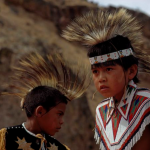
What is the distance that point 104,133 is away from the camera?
311 centimetres

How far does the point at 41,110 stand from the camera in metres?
3.16

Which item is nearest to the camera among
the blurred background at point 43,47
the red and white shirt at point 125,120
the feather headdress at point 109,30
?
the red and white shirt at point 125,120

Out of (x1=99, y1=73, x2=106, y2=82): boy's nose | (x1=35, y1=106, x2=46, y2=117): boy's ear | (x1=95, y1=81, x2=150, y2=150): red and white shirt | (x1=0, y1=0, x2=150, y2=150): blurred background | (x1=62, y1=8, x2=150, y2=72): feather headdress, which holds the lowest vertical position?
(x1=95, y1=81, x2=150, y2=150): red and white shirt

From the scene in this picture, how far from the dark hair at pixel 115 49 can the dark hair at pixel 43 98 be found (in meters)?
0.57

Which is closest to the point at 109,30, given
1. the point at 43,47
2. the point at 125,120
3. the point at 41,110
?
the point at 125,120

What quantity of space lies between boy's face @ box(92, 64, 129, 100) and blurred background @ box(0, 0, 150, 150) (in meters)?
4.85

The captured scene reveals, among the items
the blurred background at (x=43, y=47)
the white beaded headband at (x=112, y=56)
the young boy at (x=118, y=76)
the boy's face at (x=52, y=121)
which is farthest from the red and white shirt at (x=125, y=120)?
the blurred background at (x=43, y=47)

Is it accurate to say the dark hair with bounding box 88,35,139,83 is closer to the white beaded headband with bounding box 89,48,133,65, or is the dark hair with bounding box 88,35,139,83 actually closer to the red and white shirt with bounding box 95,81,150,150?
the white beaded headband with bounding box 89,48,133,65

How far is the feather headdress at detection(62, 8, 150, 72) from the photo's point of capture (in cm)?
308

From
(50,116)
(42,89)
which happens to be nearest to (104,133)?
(50,116)

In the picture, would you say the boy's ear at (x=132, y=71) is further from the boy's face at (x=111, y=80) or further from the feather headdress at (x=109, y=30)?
the feather headdress at (x=109, y=30)

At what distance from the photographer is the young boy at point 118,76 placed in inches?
112

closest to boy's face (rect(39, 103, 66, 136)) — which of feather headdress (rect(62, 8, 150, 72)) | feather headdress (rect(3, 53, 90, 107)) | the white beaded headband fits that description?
feather headdress (rect(3, 53, 90, 107))

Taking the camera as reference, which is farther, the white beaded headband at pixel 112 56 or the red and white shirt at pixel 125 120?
the white beaded headband at pixel 112 56
